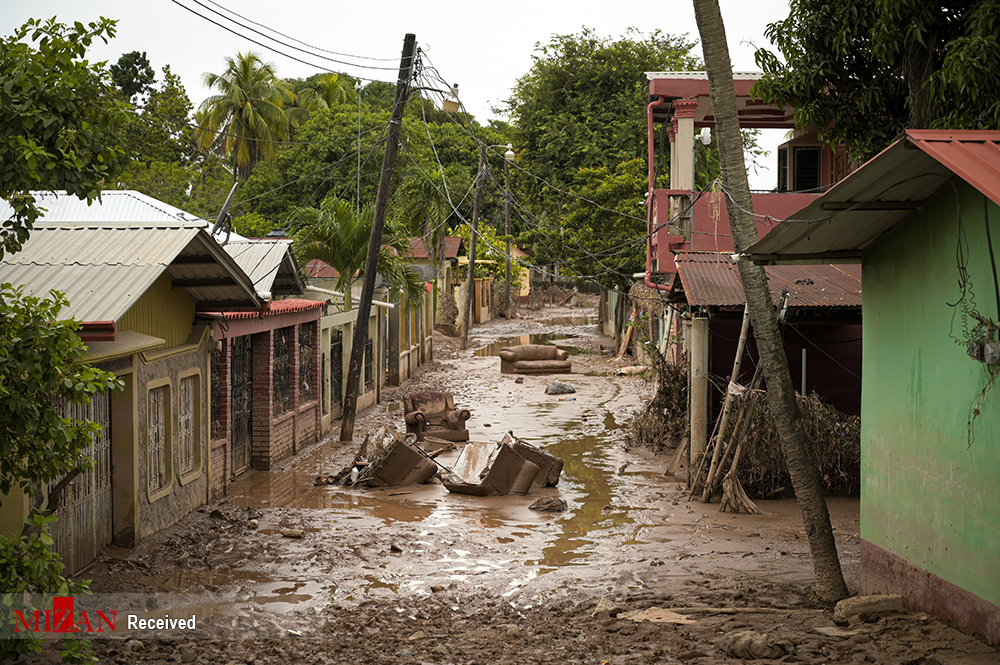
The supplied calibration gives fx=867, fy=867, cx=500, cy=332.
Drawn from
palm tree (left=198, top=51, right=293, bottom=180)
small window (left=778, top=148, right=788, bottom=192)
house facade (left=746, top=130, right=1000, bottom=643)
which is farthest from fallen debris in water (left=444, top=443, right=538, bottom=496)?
palm tree (left=198, top=51, right=293, bottom=180)

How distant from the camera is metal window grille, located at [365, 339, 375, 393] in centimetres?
2209

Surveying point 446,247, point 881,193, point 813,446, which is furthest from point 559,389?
point 446,247

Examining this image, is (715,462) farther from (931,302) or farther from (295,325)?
(295,325)

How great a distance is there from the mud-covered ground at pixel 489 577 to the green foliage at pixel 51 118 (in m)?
3.54

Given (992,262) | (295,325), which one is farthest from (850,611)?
(295,325)

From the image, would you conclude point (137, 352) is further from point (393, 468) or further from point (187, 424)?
point (393, 468)

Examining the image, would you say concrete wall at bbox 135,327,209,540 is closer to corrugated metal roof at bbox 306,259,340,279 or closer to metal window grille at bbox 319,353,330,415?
metal window grille at bbox 319,353,330,415

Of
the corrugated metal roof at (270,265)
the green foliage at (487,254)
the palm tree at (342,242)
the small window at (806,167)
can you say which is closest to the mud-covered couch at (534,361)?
the palm tree at (342,242)

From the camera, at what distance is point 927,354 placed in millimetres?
6473

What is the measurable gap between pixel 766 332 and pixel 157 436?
285 inches

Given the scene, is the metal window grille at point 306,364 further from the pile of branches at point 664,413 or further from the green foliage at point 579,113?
the green foliage at point 579,113

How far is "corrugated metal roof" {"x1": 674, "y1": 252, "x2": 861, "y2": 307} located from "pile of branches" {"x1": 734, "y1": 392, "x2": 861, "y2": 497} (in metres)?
1.61

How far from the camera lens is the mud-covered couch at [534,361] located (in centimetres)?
2840

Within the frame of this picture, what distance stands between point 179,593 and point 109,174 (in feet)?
14.8
